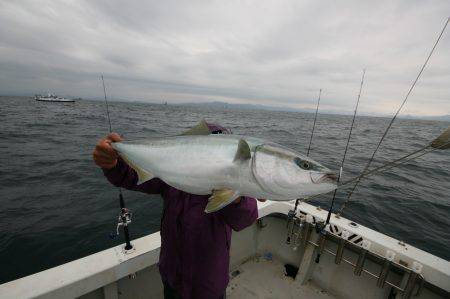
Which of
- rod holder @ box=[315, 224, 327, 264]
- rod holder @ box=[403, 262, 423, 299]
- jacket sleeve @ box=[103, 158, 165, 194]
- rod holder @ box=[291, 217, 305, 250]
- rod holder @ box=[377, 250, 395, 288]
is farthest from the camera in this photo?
rod holder @ box=[291, 217, 305, 250]

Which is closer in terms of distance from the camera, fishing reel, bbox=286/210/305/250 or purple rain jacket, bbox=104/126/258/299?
purple rain jacket, bbox=104/126/258/299

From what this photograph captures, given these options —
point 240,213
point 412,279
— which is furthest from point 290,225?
point 240,213

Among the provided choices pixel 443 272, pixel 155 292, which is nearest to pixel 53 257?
pixel 155 292

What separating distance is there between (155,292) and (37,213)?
859 centimetres

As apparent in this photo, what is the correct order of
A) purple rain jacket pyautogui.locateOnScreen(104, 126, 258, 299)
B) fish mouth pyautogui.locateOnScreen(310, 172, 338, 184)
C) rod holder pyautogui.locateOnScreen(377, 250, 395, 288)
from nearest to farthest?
fish mouth pyautogui.locateOnScreen(310, 172, 338, 184) < purple rain jacket pyautogui.locateOnScreen(104, 126, 258, 299) < rod holder pyautogui.locateOnScreen(377, 250, 395, 288)

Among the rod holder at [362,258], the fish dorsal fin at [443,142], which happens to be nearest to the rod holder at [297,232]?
the rod holder at [362,258]

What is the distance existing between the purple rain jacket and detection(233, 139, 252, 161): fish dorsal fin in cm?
76

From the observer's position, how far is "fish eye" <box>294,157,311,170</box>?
6.88 ft

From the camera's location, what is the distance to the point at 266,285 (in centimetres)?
554

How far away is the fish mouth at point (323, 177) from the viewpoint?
2.05 m

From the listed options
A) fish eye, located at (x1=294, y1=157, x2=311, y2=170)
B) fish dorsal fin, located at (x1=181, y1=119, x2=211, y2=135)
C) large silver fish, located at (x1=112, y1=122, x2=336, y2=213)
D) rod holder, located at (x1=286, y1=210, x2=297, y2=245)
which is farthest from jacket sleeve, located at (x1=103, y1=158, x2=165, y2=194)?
rod holder, located at (x1=286, y1=210, x2=297, y2=245)

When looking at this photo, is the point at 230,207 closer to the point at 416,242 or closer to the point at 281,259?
the point at 281,259

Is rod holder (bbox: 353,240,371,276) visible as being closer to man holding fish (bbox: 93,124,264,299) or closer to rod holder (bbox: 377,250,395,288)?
rod holder (bbox: 377,250,395,288)

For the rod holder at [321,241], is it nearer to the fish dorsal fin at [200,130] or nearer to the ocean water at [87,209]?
the fish dorsal fin at [200,130]
